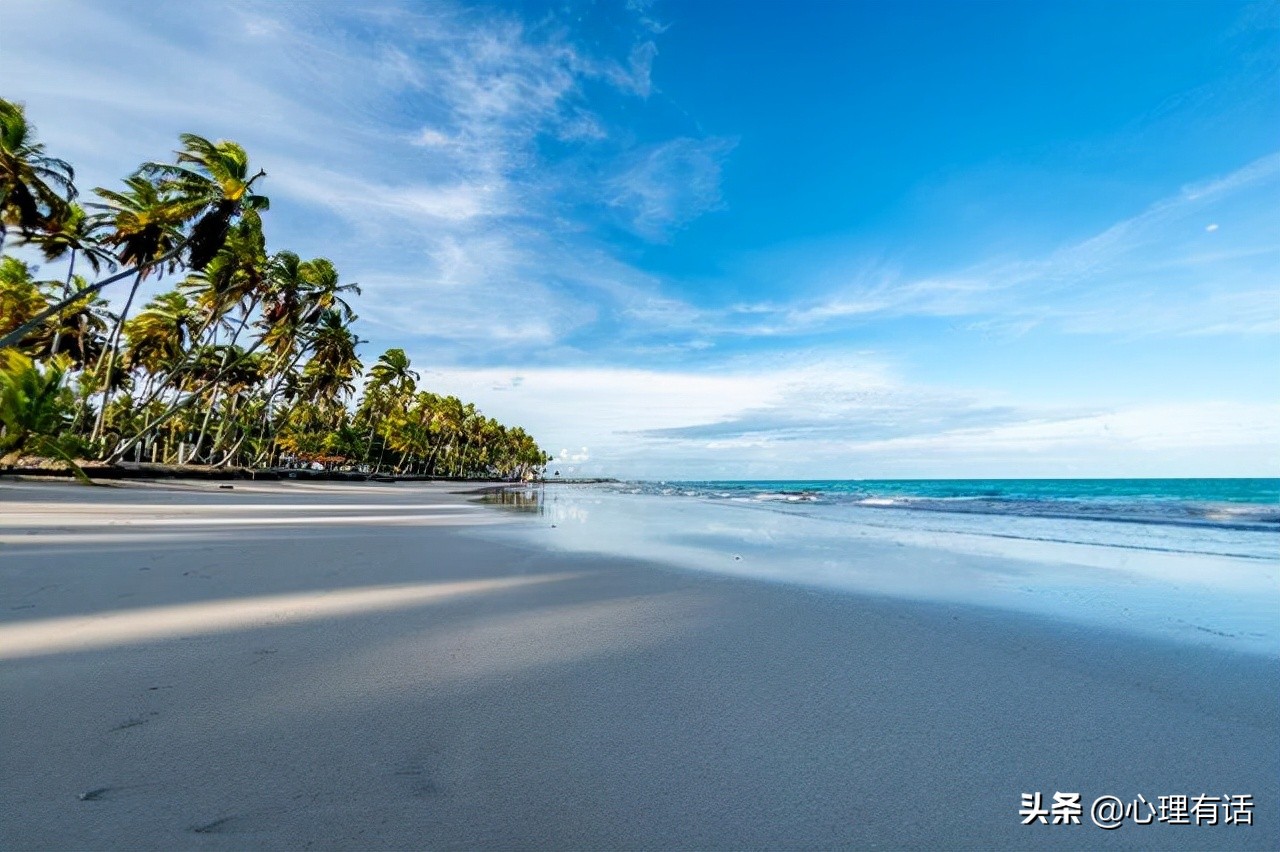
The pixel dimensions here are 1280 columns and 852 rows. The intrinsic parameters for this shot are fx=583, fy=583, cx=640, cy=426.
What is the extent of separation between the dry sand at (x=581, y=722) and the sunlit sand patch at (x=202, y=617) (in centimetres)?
3

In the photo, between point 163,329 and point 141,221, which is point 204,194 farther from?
point 163,329

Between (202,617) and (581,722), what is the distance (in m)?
3.18

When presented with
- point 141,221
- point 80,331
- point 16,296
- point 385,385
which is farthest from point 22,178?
point 385,385

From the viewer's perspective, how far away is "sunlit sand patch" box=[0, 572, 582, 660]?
134 inches

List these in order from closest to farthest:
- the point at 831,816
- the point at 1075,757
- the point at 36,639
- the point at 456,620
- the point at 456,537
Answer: the point at 831,816 < the point at 1075,757 < the point at 36,639 < the point at 456,620 < the point at 456,537

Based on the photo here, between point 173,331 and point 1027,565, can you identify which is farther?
point 173,331

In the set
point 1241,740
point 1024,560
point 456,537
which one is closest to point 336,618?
point 1241,740

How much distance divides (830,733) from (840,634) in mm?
1837

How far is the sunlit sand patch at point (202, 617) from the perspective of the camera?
340 cm

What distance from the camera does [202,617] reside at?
409cm

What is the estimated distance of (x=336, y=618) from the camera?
13.9 ft

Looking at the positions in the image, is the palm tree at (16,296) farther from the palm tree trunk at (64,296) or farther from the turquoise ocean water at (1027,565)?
the turquoise ocean water at (1027,565)

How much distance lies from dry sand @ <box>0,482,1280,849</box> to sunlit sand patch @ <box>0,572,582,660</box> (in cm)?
3

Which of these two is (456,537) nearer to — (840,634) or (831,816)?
(840,634)
